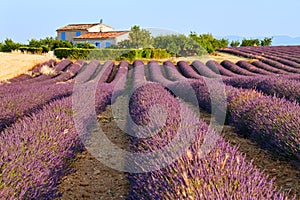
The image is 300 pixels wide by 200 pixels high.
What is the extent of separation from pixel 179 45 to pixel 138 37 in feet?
33.1

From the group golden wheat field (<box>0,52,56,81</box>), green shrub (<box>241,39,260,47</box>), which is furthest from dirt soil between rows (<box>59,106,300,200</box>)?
green shrub (<box>241,39,260,47</box>)

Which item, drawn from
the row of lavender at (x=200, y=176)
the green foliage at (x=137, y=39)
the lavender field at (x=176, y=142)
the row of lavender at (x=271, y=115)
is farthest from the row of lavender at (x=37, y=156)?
the green foliage at (x=137, y=39)

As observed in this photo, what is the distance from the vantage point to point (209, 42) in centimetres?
3959

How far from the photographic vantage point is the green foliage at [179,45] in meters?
34.5

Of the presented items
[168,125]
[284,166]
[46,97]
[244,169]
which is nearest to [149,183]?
[244,169]

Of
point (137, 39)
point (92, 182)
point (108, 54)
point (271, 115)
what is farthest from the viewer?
point (137, 39)

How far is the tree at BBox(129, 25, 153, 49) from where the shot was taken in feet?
138

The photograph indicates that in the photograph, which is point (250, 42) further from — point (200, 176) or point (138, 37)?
point (200, 176)

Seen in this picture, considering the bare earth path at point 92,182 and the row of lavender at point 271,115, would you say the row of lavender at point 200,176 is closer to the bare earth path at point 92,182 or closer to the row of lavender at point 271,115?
the bare earth path at point 92,182

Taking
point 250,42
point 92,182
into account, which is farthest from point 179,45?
point 92,182

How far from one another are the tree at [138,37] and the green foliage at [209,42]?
530cm

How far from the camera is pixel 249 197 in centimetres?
201

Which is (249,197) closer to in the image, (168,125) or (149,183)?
(149,183)

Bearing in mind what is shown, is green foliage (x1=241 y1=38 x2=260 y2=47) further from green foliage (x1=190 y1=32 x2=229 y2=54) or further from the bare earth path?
the bare earth path
